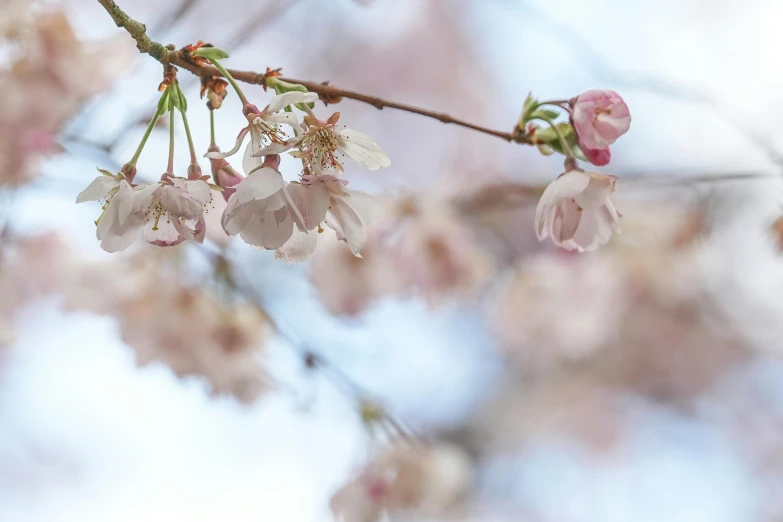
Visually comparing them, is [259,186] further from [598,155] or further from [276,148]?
[598,155]

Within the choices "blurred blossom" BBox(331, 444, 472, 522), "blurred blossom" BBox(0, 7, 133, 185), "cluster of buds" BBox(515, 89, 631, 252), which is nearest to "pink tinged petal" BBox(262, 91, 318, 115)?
"cluster of buds" BBox(515, 89, 631, 252)

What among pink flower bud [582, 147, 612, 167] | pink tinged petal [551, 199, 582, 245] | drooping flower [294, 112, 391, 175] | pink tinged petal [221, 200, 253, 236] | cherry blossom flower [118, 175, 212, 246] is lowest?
pink tinged petal [221, 200, 253, 236]

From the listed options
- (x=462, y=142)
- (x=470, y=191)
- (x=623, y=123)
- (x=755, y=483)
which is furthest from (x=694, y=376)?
(x=623, y=123)

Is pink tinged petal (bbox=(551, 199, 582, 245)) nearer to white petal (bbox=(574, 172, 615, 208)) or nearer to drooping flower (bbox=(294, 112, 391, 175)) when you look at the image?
white petal (bbox=(574, 172, 615, 208))

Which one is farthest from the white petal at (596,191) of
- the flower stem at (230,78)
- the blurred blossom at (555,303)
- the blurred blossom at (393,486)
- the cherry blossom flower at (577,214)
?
the blurred blossom at (555,303)

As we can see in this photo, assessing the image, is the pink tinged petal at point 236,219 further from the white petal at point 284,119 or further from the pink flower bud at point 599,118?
the pink flower bud at point 599,118

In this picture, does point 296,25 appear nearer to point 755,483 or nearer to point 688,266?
point 688,266
